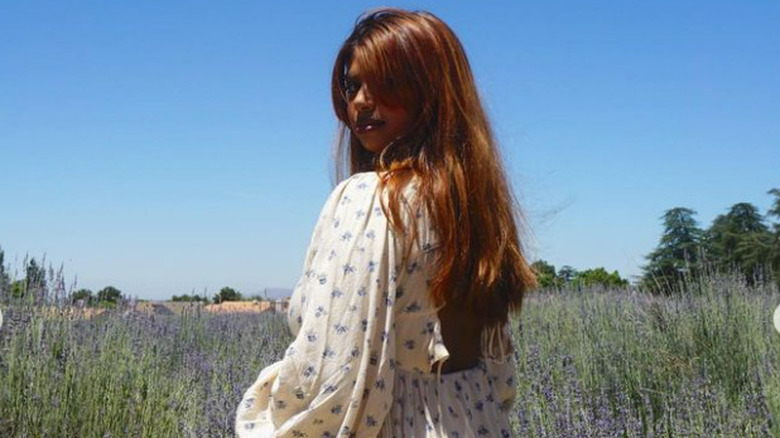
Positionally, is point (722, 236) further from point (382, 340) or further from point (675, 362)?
point (382, 340)

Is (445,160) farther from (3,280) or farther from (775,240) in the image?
(775,240)

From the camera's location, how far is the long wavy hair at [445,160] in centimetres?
148

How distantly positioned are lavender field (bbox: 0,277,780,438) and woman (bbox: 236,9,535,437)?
6.10 ft

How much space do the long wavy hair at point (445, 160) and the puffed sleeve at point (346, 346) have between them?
74 millimetres

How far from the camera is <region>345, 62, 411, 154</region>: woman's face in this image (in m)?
1.64

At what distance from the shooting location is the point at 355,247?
56.3 inches

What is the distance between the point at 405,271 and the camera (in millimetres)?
1469

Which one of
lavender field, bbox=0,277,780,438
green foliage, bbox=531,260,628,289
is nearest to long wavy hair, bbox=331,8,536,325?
lavender field, bbox=0,277,780,438

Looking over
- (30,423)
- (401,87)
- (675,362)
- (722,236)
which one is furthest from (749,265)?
(401,87)

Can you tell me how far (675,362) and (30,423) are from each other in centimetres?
363

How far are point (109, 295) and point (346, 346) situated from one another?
495 cm

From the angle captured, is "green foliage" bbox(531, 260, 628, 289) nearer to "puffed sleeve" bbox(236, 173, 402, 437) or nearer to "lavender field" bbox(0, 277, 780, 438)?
"lavender field" bbox(0, 277, 780, 438)

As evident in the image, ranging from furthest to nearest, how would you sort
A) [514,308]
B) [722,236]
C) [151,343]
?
[722,236], [151,343], [514,308]

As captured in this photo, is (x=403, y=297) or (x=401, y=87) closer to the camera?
(x=403, y=297)
